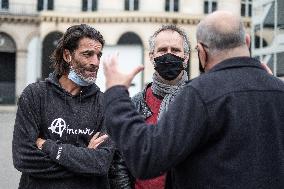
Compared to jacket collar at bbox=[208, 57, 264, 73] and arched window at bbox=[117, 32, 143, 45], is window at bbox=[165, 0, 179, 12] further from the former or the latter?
jacket collar at bbox=[208, 57, 264, 73]

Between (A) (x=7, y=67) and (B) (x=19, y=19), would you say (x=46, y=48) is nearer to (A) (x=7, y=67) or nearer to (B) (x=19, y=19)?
(B) (x=19, y=19)

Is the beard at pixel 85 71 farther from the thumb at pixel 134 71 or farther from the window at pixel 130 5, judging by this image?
the window at pixel 130 5

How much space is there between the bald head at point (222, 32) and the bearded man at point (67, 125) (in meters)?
1.38

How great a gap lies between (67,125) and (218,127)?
150 centimetres

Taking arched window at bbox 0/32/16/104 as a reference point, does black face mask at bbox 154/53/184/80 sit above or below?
above

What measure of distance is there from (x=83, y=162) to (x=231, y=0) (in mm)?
39892

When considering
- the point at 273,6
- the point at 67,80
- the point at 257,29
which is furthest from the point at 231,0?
the point at 67,80

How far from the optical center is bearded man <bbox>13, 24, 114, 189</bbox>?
11.4ft

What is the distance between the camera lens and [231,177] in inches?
92.6

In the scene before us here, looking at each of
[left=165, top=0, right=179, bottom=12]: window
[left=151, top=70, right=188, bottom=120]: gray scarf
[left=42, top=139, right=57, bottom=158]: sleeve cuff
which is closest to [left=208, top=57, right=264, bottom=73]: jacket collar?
[left=151, top=70, right=188, bottom=120]: gray scarf

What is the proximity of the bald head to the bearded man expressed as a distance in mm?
1378

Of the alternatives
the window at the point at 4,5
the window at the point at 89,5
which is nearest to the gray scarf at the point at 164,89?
the window at the point at 89,5

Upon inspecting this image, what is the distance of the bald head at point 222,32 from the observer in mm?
2455

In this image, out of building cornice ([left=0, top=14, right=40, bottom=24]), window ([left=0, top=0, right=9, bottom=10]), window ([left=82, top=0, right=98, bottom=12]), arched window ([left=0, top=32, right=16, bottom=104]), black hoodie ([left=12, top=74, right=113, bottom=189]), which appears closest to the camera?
black hoodie ([left=12, top=74, right=113, bottom=189])
